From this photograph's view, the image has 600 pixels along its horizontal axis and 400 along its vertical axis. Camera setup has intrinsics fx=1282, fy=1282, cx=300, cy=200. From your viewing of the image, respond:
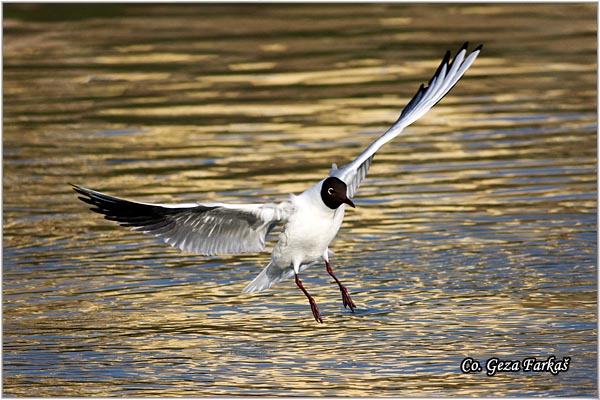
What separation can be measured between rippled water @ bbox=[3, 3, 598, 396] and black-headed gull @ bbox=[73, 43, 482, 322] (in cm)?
46

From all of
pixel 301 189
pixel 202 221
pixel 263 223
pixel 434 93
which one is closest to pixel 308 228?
pixel 263 223

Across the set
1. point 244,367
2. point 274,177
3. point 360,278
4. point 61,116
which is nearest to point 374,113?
point 274,177

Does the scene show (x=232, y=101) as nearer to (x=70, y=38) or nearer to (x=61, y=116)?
(x=61, y=116)

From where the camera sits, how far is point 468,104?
17.1m

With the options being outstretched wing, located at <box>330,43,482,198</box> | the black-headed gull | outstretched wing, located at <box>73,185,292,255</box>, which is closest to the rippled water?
the black-headed gull

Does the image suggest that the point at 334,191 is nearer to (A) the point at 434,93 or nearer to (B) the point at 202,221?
(B) the point at 202,221

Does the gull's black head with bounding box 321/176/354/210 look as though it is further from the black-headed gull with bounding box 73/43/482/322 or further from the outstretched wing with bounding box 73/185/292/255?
the outstretched wing with bounding box 73/185/292/255

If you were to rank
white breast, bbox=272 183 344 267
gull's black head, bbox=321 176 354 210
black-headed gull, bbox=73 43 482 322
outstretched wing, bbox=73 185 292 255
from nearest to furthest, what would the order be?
outstretched wing, bbox=73 185 292 255 → black-headed gull, bbox=73 43 482 322 → gull's black head, bbox=321 176 354 210 → white breast, bbox=272 183 344 267

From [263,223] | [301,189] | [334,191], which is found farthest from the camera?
[301,189]

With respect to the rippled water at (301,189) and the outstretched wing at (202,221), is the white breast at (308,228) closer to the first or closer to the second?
Result: the outstretched wing at (202,221)

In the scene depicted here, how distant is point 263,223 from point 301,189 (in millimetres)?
3710

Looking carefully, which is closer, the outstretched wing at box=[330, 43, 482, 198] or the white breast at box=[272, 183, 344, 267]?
the white breast at box=[272, 183, 344, 267]

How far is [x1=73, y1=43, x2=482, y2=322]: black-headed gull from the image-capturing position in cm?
941

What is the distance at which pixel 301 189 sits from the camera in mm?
13461
